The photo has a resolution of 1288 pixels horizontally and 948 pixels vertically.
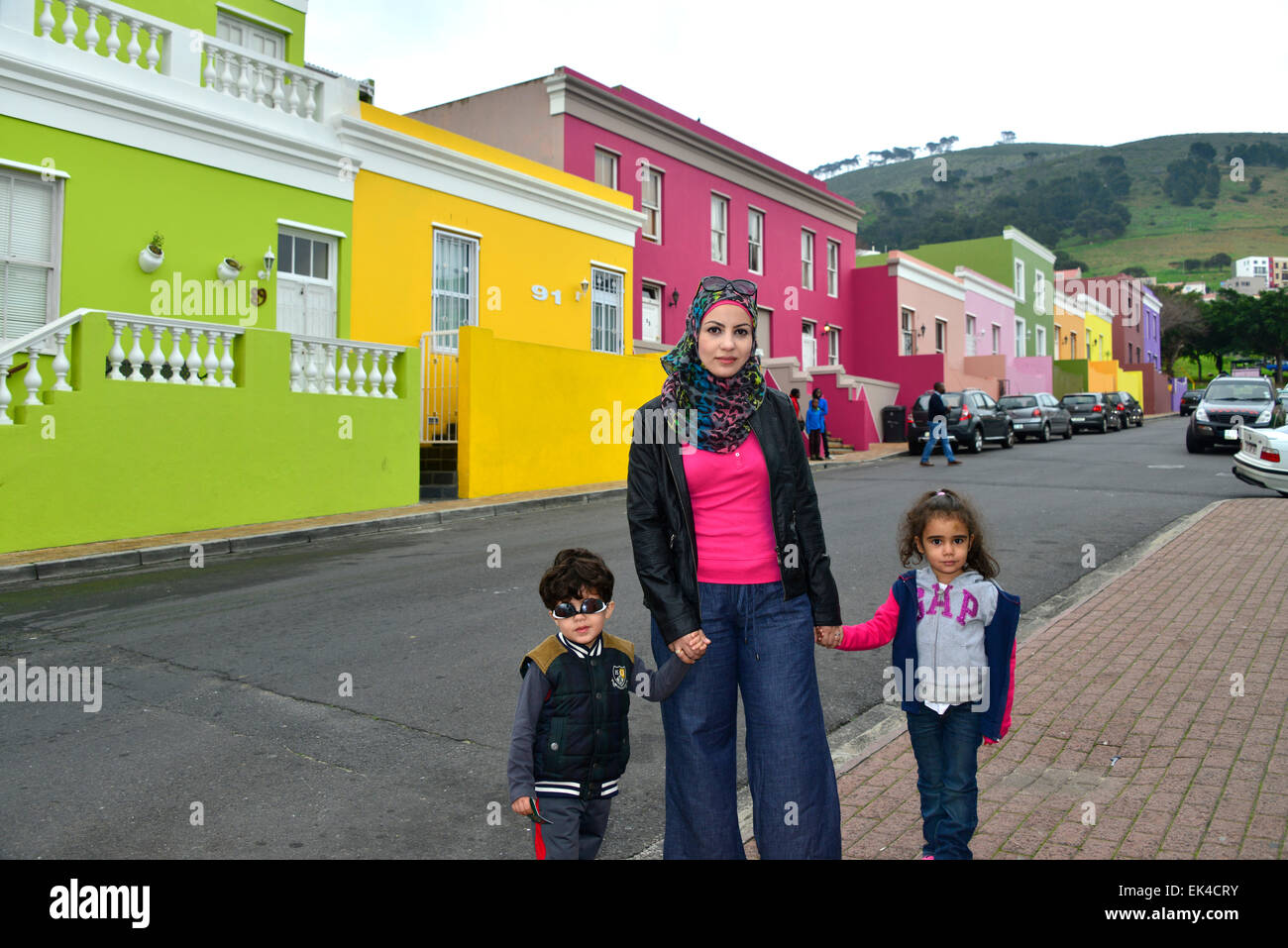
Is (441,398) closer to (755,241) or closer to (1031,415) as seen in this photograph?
(755,241)

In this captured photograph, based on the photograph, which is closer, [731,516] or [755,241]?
[731,516]

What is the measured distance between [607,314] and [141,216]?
1065 centimetres

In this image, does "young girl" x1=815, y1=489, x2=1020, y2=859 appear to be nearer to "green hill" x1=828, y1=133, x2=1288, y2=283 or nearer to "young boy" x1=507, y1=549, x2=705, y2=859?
"young boy" x1=507, y1=549, x2=705, y2=859

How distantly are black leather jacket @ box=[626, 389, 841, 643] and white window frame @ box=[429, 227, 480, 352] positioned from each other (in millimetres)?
14025

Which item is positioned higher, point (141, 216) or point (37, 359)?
point (141, 216)

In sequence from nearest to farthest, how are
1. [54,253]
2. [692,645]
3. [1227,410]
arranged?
[692,645] → [54,253] → [1227,410]

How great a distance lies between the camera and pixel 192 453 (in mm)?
11758

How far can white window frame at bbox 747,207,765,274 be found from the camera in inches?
1115

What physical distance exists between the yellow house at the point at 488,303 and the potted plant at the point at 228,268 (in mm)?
2194

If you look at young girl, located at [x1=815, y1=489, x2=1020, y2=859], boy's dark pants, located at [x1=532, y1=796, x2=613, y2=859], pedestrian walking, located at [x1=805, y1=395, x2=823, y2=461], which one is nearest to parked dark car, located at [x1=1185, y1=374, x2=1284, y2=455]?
pedestrian walking, located at [x1=805, y1=395, x2=823, y2=461]

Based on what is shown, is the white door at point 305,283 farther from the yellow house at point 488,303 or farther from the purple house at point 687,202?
the purple house at point 687,202

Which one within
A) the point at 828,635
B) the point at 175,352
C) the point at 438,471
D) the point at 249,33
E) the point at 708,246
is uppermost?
the point at 249,33

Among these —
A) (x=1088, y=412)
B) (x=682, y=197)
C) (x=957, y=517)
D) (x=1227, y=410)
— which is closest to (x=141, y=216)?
(x=957, y=517)
